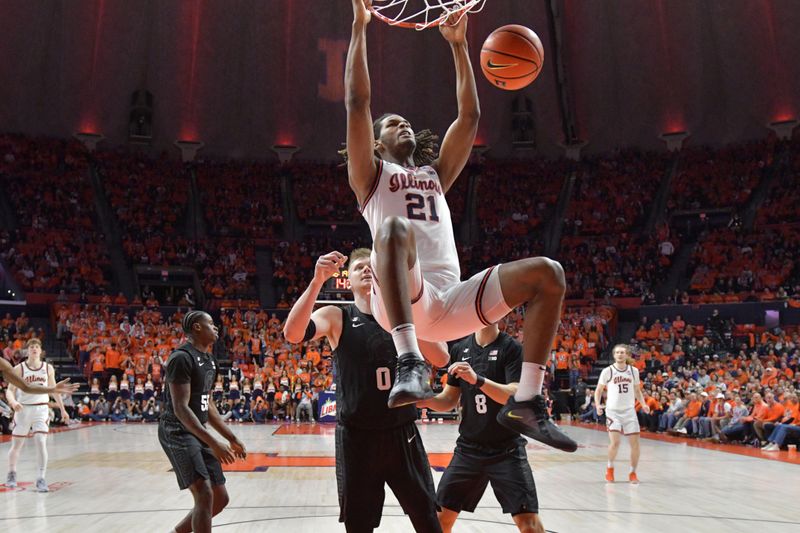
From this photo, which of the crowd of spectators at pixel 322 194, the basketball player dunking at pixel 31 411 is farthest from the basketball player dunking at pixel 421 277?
the crowd of spectators at pixel 322 194

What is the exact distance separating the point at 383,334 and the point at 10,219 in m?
26.1

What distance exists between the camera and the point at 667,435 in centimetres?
1703

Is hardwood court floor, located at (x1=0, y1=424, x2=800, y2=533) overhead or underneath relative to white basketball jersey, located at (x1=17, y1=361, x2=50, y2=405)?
underneath

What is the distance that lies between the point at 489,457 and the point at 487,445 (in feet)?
0.29

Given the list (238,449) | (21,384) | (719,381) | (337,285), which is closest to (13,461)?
(21,384)

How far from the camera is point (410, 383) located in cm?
300

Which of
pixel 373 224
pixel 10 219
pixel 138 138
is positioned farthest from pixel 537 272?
pixel 138 138

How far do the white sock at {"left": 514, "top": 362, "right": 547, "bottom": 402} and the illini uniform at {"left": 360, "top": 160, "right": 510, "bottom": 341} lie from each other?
0.28 m

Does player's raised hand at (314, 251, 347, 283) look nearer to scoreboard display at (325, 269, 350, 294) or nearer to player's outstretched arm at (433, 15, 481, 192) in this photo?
player's outstretched arm at (433, 15, 481, 192)

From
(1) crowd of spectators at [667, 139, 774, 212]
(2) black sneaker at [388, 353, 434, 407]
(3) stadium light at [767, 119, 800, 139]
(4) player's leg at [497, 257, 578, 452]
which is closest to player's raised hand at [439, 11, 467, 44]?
(4) player's leg at [497, 257, 578, 452]

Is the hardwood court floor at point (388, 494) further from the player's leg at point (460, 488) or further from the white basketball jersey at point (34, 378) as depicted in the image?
the player's leg at point (460, 488)

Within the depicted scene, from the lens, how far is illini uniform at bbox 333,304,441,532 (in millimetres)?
4121

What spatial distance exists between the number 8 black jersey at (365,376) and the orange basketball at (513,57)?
1656 millimetres

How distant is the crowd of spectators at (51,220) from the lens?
2442 cm
